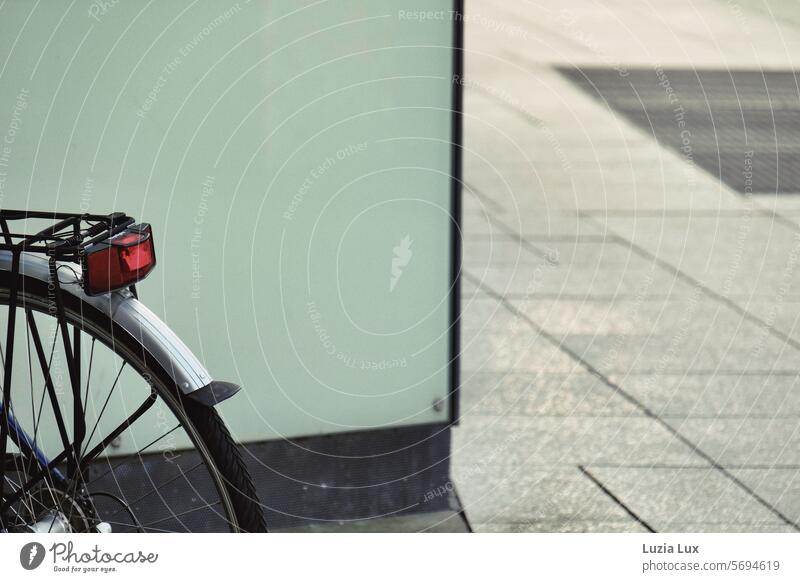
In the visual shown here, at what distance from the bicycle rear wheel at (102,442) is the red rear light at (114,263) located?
0.08m

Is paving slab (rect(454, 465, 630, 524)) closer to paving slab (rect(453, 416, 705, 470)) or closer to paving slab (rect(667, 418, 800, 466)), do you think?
paving slab (rect(453, 416, 705, 470))

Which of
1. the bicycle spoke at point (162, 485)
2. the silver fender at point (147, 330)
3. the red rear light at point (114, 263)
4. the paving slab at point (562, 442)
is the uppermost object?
the red rear light at point (114, 263)

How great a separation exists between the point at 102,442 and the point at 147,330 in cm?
25

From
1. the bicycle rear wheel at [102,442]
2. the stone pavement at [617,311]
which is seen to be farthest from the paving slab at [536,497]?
the bicycle rear wheel at [102,442]

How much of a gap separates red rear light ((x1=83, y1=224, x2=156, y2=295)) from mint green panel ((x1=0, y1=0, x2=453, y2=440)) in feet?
2.14

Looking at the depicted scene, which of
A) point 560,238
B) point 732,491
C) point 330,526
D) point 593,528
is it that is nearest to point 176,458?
point 330,526

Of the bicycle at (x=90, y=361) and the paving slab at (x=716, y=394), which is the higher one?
the bicycle at (x=90, y=361)

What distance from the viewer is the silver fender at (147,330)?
2.36m

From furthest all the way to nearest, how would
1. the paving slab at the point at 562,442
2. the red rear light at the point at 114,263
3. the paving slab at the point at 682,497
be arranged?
the paving slab at the point at 562,442
the paving slab at the point at 682,497
the red rear light at the point at 114,263

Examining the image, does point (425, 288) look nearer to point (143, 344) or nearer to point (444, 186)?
point (444, 186)

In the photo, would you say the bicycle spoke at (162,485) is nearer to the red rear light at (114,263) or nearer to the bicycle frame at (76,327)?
the bicycle frame at (76,327)

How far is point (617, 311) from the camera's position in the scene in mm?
4578
